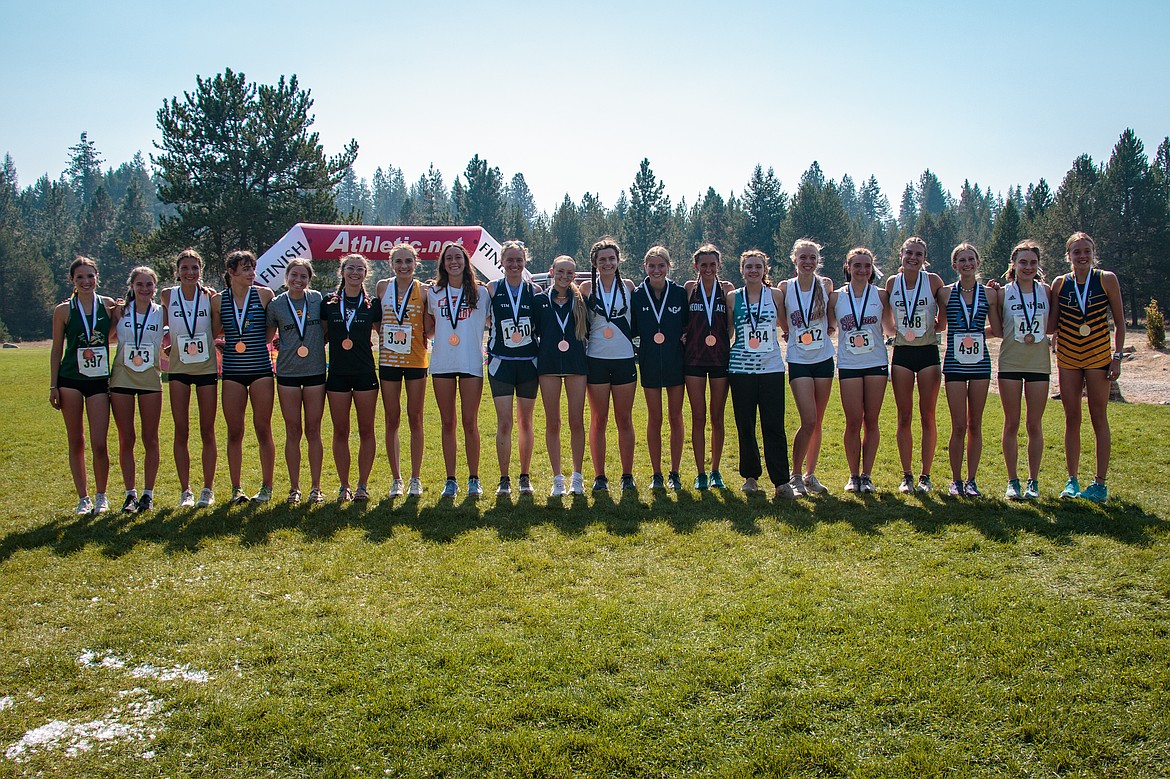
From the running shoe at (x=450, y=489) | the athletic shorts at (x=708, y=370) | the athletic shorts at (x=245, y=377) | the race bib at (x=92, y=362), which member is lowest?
the running shoe at (x=450, y=489)

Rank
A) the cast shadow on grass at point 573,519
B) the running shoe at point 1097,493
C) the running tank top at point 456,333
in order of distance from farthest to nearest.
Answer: the running tank top at point 456,333, the running shoe at point 1097,493, the cast shadow on grass at point 573,519

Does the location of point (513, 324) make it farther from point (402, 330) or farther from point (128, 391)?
point (128, 391)

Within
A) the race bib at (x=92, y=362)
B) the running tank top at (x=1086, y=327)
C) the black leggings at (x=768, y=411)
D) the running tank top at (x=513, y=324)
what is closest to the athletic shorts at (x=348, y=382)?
the running tank top at (x=513, y=324)

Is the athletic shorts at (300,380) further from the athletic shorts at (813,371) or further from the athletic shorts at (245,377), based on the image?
the athletic shorts at (813,371)

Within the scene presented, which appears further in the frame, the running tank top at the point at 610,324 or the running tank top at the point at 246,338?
the running tank top at the point at 610,324

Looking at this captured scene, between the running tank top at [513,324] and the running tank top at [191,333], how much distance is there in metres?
2.45

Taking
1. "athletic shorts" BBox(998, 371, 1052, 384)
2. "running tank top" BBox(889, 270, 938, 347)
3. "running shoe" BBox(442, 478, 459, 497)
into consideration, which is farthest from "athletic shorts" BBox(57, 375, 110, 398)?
"athletic shorts" BBox(998, 371, 1052, 384)

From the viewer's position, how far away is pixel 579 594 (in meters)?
4.81

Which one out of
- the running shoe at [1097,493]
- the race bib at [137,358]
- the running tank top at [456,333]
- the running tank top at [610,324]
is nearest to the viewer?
the running shoe at [1097,493]

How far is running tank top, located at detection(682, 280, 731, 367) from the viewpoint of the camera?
7.14 meters

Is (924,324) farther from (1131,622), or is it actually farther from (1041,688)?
(1041,688)

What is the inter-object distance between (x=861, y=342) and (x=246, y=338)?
5.33 meters

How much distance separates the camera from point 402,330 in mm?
6902

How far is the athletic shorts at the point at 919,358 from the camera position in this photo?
22.5 ft
